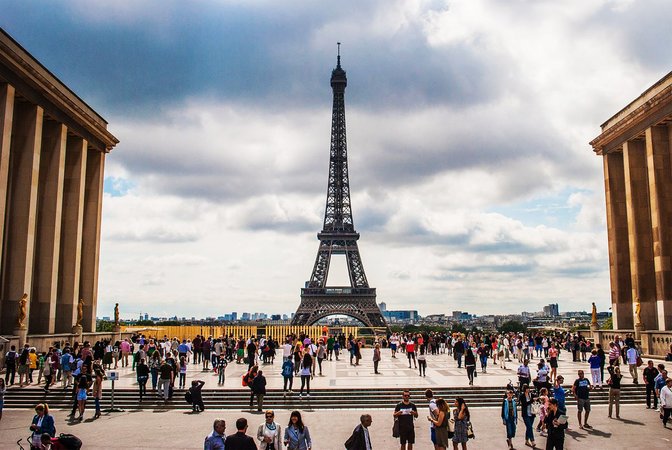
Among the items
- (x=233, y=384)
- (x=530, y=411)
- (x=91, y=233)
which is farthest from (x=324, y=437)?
(x=91, y=233)

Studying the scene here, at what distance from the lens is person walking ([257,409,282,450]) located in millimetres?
12305

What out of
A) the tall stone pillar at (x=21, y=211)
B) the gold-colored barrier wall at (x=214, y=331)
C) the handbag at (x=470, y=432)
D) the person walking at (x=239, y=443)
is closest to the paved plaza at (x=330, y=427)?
the handbag at (x=470, y=432)

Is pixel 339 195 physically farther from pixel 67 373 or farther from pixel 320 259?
pixel 67 373

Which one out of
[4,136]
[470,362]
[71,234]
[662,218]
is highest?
[4,136]

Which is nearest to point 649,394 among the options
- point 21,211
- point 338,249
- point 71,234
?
point 21,211

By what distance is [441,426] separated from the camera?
591 inches

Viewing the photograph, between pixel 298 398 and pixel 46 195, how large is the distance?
27718mm

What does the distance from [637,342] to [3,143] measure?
133 feet

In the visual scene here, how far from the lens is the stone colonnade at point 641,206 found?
42.8 m

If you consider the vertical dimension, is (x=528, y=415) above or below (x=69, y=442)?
below

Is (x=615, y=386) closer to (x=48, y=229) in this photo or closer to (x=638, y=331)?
(x=638, y=331)

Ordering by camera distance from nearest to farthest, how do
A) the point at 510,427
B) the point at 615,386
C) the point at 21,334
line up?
1. the point at 510,427
2. the point at 615,386
3. the point at 21,334

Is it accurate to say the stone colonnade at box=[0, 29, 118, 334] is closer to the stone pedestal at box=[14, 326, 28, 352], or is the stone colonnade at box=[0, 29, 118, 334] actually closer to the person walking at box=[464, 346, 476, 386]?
the stone pedestal at box=[14, 326, 28, 352]

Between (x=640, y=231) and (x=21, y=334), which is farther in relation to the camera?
(x=640, y=231)
